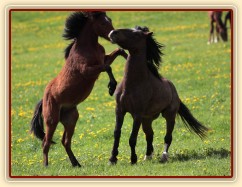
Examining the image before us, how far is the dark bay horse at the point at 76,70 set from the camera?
10.5m

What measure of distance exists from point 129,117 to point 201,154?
5644mm

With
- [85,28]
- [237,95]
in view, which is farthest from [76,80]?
[237,95]

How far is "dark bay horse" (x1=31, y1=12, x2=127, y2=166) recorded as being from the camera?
10508mm

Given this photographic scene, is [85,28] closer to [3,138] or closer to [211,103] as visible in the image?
[3,138]

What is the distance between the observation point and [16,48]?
108ft

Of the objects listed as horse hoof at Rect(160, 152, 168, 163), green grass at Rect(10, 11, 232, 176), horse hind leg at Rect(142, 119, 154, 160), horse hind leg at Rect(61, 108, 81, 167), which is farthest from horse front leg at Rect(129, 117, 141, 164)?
horse hind leg at Rect(61, 108, 81, 167)

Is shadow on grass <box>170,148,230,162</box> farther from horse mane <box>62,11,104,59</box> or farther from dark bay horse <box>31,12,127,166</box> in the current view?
horse mane <box>62,11,104,59</box>

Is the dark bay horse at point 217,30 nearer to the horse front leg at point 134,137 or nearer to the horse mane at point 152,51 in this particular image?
the horse mane at point 152,51

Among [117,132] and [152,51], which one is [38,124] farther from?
[152,51]

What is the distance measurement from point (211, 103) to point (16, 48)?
18.4 meters

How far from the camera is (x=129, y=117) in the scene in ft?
54.4

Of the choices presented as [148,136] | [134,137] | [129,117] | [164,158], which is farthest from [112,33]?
[129,117]

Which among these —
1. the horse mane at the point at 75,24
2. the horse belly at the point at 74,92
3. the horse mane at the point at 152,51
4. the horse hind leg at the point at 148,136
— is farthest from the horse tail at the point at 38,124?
the horse mane at the point at 152,51

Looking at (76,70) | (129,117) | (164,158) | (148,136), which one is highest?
(76,70)
